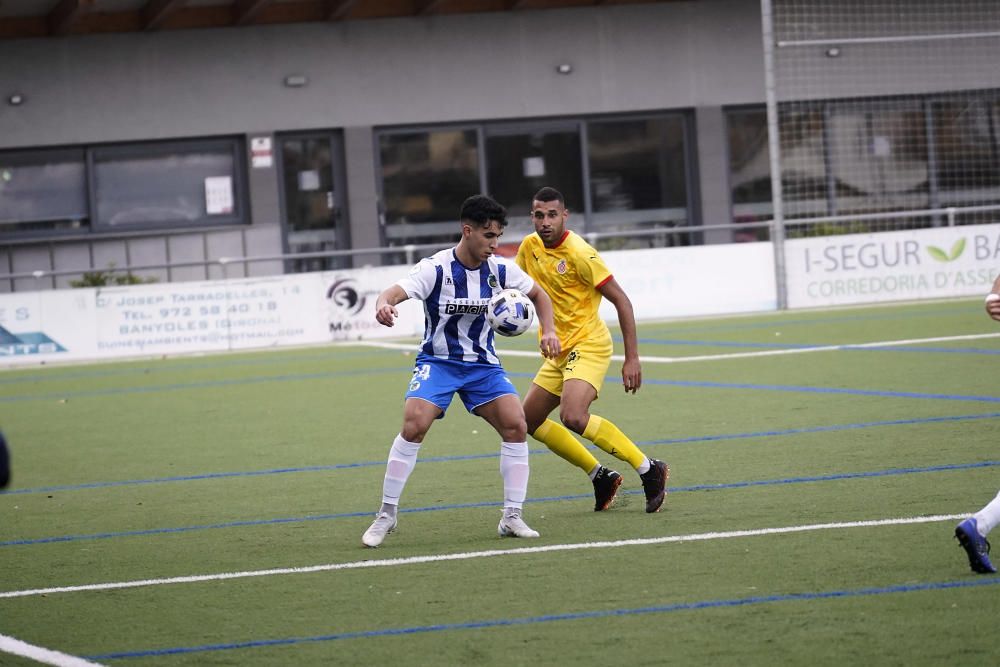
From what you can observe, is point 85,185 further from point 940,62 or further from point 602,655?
point 602,655

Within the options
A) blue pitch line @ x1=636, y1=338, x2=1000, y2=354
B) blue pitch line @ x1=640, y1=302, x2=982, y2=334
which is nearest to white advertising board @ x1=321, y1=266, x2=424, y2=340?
blue pitch line @ x1=636, y1=338, x2=1000, y2=354

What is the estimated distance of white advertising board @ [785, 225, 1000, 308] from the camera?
23812 mm

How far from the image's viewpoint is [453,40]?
29.4 meters

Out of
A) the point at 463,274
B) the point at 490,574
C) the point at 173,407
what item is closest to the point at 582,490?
the point at 463,274

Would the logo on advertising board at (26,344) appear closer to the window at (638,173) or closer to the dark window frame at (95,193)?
the dark window frame at (95,193)

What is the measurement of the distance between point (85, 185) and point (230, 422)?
15.7m

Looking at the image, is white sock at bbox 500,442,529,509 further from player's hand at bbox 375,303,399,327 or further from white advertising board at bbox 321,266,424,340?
white advertising board at bbox 321,266,424,340

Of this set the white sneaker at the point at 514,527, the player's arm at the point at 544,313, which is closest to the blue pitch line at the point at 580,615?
the white sneaker at the point at 514,527

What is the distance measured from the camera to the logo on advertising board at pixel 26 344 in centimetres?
2233

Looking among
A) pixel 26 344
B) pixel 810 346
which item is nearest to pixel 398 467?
pixel 810 346

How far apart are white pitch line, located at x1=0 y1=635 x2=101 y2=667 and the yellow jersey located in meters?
3.89

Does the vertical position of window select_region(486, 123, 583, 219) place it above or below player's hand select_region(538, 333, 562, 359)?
above

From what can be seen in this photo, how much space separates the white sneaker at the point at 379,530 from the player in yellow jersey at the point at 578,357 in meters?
1.26

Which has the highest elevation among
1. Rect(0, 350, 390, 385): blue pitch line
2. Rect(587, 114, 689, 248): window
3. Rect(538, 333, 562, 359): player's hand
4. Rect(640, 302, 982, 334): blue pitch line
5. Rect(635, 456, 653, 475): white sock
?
Rect(587, 114, 689, 248): window
